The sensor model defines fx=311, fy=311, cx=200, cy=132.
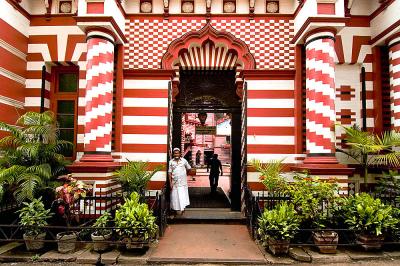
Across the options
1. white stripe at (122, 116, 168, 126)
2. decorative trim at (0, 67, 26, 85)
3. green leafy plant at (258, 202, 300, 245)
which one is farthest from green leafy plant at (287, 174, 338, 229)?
decorative trim at (0, 67, 26, 85)

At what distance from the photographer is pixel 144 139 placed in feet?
27.1

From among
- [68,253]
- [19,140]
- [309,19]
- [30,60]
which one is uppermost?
[309,19]

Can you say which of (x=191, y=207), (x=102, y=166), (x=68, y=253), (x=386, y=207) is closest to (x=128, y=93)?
(x=102, y=166)

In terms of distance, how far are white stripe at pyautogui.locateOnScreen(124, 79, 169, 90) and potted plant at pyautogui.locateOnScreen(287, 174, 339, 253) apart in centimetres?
417

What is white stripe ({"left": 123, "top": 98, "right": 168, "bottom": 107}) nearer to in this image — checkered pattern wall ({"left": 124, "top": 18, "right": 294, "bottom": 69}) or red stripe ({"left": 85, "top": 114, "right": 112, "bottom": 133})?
checkered pattern wall ({"left": 124, "top": 18, "right": 294, "bottom": 69})

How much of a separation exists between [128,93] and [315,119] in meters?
4.80

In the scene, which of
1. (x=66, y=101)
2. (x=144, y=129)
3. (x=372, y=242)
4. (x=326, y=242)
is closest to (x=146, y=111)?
(x=144, y=129)

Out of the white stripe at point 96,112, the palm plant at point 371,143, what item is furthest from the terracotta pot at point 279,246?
the white stripe at point 96,112

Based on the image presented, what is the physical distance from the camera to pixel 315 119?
7.37 meters

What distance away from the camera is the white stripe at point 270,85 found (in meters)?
8.22

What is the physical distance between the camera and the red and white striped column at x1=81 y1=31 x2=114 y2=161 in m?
7.32

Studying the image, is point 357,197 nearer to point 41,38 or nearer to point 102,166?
point 102,166

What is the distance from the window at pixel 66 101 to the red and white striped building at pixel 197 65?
0.09 feet

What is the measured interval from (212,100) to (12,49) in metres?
5.39
